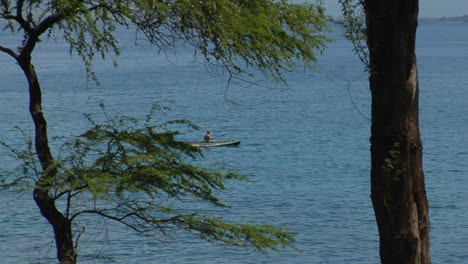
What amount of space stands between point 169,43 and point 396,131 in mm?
3658

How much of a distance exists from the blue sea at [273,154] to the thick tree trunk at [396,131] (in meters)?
0.25

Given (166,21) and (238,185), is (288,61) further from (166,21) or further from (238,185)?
(238,185)

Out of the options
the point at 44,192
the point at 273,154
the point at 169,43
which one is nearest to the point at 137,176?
the point at 44,192

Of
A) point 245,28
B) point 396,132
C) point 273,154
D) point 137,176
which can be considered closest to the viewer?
point 396,132

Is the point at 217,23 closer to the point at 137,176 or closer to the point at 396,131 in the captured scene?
the point at 137,176

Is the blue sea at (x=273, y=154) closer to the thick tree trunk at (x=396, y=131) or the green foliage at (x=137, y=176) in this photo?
the thick tree trunk at (x=396, y=131)

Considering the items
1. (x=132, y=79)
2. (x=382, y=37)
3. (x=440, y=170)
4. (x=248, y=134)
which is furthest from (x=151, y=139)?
→ (x=132, y=79)

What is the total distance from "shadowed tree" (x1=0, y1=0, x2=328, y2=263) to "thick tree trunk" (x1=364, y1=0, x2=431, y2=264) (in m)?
2.73

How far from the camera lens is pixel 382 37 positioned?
5867 mm

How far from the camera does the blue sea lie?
20.1 m

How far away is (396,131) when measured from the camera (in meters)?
5.85

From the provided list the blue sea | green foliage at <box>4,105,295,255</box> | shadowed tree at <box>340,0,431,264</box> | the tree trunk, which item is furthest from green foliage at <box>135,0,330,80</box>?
shadowed tree at <box>340,0,431,264</box>

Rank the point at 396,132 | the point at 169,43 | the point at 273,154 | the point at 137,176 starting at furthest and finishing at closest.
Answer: the point at 273,154, the point at 169,43, the point at 137,176, the point at 396,132

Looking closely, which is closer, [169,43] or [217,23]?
[217,23]
